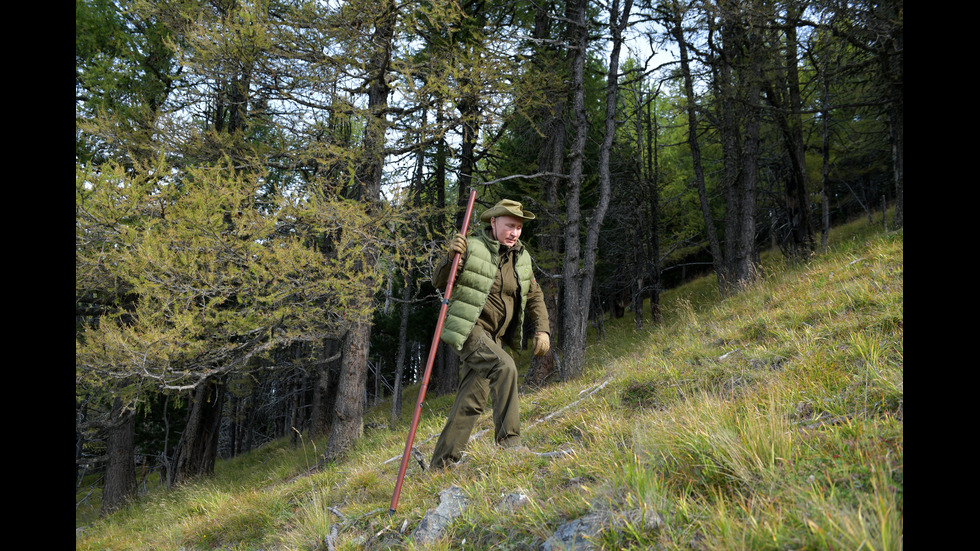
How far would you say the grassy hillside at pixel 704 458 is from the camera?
75.0 inches

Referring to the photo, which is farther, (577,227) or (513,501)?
(577,227)

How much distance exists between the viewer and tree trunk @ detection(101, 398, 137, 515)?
1078cm

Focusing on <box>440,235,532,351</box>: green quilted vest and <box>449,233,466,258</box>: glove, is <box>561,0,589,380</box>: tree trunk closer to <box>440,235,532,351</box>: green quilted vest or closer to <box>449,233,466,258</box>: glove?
<box>440,235,532,351</box>: green quilted vest

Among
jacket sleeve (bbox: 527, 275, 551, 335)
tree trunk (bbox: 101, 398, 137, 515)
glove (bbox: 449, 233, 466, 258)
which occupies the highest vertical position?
glove (bbox: 449, 233, 466, 258)

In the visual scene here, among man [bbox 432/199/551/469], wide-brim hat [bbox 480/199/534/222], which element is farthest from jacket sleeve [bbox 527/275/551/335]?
wide-brim hat [bbox 480/199/534/222]

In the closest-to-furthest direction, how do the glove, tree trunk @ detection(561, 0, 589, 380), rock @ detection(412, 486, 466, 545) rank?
rock @ detection(412, 486, 466, 545), the glove, tree trunk @ detection(561, 0, 589, 380)

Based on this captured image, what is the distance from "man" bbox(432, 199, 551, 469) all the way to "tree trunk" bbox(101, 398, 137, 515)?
10213 millimetres

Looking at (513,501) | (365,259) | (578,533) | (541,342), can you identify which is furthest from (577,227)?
(578,533)

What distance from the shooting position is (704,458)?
7.77 ft

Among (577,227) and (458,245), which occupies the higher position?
(577,227)

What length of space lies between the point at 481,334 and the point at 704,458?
2244 mm

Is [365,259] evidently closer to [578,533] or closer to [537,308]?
[537,308]

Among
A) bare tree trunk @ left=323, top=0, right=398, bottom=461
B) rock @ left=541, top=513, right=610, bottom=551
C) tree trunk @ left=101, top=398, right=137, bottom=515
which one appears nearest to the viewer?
rock @ left=541, top=513, right=610, bottom=551
